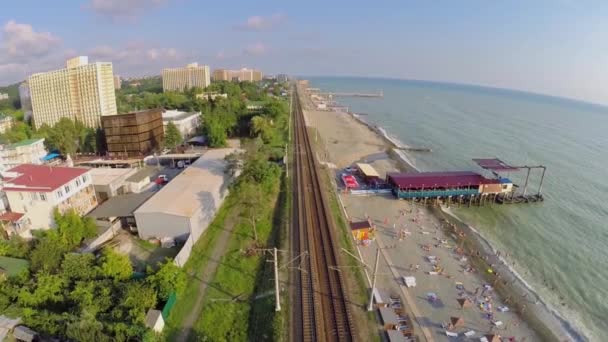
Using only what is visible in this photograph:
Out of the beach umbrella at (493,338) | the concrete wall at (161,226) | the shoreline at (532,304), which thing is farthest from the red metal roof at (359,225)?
the concrete wall at (161,226)

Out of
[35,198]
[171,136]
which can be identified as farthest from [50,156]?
[35,198]

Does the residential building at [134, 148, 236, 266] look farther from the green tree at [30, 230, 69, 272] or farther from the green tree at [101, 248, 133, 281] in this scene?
the green tree at [30, 230, 69, 272]

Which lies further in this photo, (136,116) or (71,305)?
(136,116)

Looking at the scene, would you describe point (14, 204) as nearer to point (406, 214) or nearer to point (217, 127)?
point (217, 127)

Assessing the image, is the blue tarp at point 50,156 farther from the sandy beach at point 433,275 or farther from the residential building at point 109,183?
the sandy beach at point 433,275

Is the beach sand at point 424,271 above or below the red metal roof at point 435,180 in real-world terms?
below

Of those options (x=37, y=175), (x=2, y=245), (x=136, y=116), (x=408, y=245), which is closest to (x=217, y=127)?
(x=136, y=116)

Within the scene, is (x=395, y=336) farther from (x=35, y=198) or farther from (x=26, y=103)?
(x=26, y=103)
